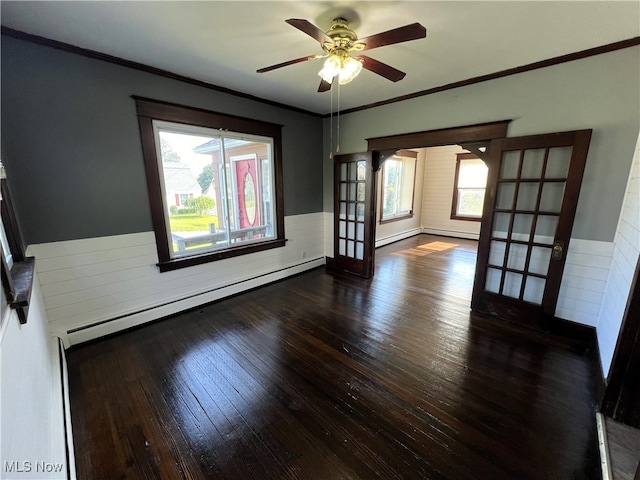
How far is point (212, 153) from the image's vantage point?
343 centimetres

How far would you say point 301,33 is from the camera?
2.12 metres

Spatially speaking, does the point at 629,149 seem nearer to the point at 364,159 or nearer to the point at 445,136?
the point at 445,136

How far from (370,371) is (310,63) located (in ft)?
9.63

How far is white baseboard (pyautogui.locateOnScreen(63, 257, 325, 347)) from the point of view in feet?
8.52

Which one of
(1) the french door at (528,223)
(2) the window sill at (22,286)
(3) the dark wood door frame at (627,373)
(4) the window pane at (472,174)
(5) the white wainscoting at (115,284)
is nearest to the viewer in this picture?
(2) the window sill at (22,286)

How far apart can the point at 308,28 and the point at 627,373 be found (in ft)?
9.81

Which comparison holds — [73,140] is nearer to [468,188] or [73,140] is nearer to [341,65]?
[341,65]

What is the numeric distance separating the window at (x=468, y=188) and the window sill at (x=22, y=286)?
7.98m

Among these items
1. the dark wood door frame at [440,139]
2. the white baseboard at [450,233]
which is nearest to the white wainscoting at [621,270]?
the dark wood door frame at [440,139]

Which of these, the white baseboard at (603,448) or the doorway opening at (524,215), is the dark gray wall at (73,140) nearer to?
the doorway opening at (524,215)

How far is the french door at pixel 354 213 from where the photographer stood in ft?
13.8

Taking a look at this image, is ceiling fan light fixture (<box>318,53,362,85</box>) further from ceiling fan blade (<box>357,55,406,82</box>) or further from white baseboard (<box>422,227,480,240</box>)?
white baseboard (<box>422,227,480,240</box>)

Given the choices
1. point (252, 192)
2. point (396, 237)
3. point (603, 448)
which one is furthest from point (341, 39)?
point (396, 237)
